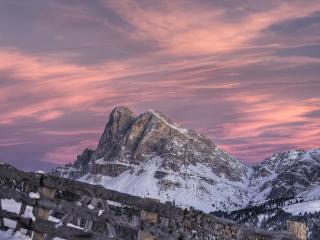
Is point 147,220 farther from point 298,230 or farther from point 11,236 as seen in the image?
point 11,236

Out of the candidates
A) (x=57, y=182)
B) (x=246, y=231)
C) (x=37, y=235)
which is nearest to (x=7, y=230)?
(x=37, y=235)

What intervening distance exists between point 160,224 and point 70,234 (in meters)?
2.94

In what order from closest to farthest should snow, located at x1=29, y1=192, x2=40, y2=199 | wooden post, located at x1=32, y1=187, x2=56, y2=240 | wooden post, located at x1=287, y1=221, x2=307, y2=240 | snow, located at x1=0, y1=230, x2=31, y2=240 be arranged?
1. wooden post, located at x1=287, y1=221, x2=307, y2=240
2. wooden post, located at x1=32, y1=187, x2=56, y2=240
3. snow, located at x1=29, y1=192, x2=40, y2=199
4. snow, located at x1=0, y1=230, x2=31, y2=240

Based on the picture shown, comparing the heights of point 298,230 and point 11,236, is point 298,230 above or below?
above

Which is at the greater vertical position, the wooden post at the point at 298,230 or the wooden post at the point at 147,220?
the wooden post at the point at 298,230

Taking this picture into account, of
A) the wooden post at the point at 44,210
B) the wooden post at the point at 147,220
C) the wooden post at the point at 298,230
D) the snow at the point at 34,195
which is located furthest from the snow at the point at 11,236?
the wooden post at the point at 298,230

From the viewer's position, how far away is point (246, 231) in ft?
52.9

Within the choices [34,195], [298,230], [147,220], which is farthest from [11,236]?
[298,230]

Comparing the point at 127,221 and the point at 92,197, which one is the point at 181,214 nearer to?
the point at 127,221

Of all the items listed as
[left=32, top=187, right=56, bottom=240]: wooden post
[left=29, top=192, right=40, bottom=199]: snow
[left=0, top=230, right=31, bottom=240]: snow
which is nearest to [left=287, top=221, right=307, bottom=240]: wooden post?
[left=32, top=187, right=56, bottom=240]: wooden post

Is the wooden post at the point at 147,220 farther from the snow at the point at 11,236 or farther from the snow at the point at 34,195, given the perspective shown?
the snow at the point at 11,236

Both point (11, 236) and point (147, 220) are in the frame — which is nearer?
point (147, 220)

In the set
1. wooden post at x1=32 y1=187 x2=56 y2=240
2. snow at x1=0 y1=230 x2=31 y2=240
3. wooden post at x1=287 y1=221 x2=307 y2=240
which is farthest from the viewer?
snow at x1=0 y1=230 x2=31 y2=240

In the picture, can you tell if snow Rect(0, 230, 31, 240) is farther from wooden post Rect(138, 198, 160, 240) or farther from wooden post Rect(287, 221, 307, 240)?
wooden post Rect(287, 221, 307, 240)
